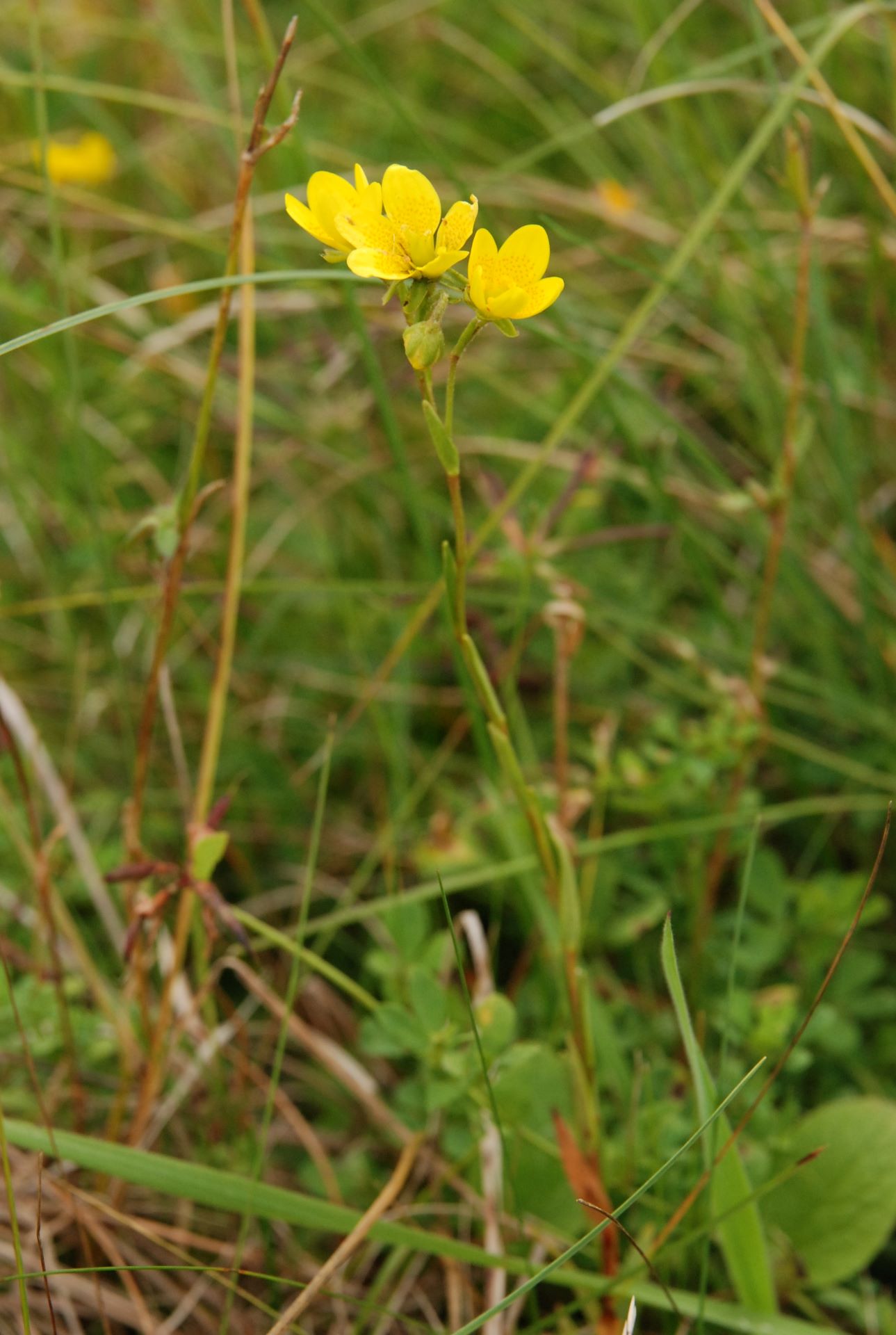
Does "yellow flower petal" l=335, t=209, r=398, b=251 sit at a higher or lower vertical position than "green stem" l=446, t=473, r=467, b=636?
higher

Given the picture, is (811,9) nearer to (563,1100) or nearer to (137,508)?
(137,508)

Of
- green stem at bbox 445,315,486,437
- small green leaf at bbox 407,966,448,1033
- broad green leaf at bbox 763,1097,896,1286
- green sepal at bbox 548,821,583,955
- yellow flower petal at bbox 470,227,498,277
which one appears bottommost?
broad green leaf at bbox 763,1097,896,1286

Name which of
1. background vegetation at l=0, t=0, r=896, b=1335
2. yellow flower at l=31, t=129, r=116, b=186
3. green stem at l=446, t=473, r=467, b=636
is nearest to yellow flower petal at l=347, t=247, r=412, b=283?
green stem at l=446, t=473, r=467, b=636

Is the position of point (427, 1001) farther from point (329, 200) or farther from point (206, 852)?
point (329, 200)

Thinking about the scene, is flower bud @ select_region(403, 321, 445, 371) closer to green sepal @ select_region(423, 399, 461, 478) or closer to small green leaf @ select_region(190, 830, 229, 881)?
green sepal @ select_region(423, 399, 461, 478)

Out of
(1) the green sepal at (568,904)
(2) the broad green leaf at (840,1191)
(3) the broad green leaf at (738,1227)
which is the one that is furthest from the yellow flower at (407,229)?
(2) the broad green leaf at (840,1191)

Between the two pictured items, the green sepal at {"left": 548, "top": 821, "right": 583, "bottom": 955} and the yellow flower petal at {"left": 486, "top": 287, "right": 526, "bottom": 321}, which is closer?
the yellow flower petal at {"left": 486, "top": 287, "right": 526, "bottom": 321}

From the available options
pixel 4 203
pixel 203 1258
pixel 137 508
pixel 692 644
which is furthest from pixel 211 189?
pixel 203 1258

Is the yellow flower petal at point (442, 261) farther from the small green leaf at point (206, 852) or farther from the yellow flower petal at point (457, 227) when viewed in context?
the small green leaf at point (206, 852)

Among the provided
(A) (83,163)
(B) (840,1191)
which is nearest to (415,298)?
(B) (840,1191)
